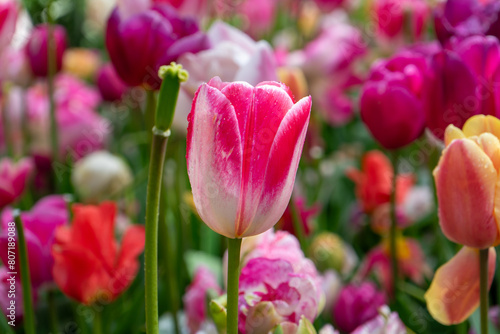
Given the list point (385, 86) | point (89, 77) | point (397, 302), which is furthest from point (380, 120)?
point (89, 77)

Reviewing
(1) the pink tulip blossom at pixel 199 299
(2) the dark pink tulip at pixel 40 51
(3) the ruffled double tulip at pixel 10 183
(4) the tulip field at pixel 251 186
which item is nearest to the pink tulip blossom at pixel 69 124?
(4) the tulip field at pixel 251 186

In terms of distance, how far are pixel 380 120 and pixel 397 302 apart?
0.58ft

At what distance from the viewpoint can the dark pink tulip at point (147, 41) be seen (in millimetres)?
559

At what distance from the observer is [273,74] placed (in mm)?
522

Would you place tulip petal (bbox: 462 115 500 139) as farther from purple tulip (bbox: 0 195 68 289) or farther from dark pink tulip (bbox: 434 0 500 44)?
purple tulip (bbox: 0 195 68 289)

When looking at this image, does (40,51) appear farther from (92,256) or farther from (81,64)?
(81,64)

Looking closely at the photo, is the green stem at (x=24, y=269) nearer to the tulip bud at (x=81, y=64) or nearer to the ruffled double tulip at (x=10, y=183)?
the ruffled double tulip at (x=10, y=183)

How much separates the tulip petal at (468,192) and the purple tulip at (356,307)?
0.24m

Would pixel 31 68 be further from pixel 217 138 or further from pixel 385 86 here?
pixel 217 138

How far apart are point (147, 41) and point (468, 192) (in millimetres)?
329

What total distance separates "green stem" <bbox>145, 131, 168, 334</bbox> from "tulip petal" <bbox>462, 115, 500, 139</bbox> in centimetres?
19

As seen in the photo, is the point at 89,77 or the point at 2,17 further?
the point at 89,77

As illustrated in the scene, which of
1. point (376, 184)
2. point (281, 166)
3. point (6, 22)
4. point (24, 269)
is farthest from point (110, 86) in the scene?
point (281, 166)

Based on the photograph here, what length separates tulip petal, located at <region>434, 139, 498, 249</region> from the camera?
355 mm
